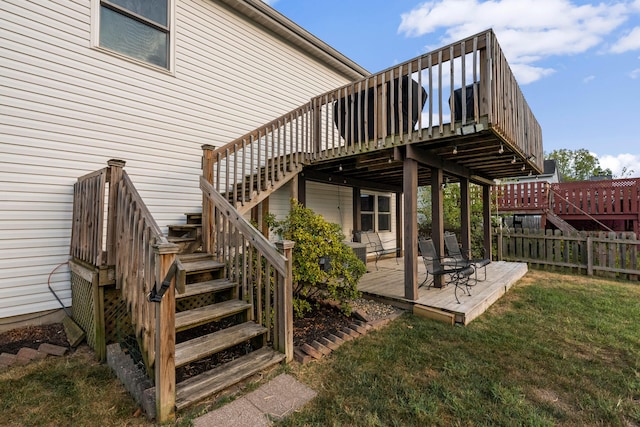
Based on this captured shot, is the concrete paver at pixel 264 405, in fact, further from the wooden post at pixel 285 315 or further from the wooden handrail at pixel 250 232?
the wooden handrail at pixel 250 232

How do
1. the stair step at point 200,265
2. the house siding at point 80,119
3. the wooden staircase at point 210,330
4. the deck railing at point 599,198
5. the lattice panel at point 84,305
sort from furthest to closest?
the deck railing at point 599,198 < the house siding at point 80,119 < the stair step at point 200,265 < the lattice panel at point 84,305 < the wooden staircase at point 210,330

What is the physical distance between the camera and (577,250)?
755 cm

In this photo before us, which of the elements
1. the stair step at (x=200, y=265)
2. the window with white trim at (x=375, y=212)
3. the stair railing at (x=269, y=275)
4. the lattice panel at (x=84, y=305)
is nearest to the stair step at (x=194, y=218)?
the stair step at (x=200, y=265)

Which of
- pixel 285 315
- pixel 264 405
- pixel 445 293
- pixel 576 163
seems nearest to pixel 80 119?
pixel 285 315

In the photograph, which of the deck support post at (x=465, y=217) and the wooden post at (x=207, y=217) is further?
the deck support post at (x=465, y=217)

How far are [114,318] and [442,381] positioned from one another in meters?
3.54

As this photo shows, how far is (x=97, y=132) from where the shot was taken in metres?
4.32

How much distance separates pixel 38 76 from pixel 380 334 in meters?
5.68

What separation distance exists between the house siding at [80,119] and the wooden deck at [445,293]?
3.94m

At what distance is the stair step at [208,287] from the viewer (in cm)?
315

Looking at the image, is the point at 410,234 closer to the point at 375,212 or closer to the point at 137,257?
the point at 137,257

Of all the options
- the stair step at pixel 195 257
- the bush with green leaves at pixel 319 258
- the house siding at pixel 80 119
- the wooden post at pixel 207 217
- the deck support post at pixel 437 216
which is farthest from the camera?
the deck support post at pixel 437 216

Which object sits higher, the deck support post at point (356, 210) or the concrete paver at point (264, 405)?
the deck support post at point (356, 210)

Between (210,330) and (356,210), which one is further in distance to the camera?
(356,210)
